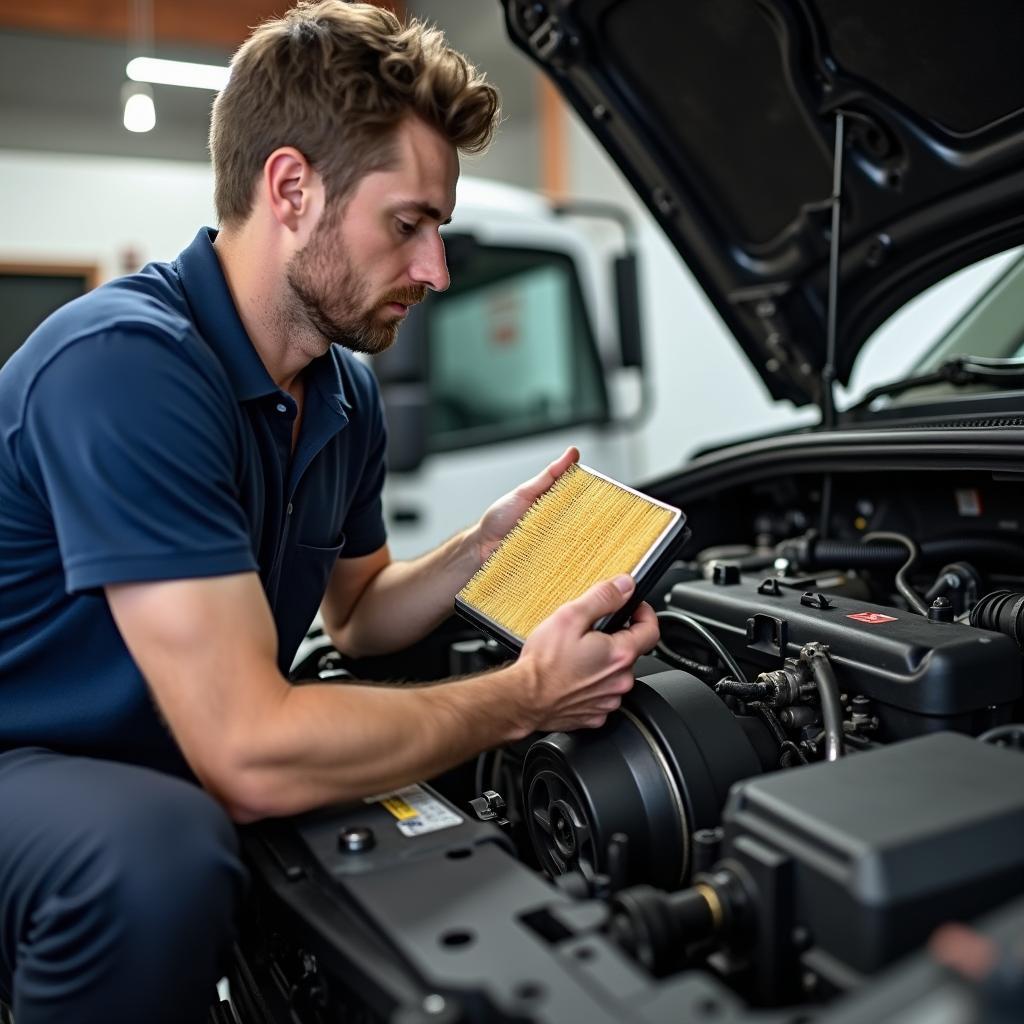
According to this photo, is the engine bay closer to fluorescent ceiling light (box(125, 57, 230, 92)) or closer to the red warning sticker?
the red warning sticker

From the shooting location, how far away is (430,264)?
1.29m

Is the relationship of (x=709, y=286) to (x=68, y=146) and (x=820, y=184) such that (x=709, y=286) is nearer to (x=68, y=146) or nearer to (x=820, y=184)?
(x=820, y=184)

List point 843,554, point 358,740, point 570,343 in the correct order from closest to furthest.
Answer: point 358,740, point 843,554, point 570,343

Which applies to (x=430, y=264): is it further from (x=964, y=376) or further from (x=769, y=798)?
(x=964, y=376)

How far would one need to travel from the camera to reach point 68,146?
6422mm

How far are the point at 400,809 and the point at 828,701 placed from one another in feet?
1.41

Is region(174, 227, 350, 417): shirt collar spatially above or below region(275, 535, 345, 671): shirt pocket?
above

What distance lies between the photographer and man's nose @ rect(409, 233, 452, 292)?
128cm

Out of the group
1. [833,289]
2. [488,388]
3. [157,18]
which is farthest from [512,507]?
[157,18]

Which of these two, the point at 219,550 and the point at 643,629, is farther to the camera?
the point at 643,629

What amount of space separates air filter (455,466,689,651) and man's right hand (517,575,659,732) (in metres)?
0.02

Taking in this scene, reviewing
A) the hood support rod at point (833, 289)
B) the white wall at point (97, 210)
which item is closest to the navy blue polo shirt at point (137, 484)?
the hood support rod at point (833, 289)

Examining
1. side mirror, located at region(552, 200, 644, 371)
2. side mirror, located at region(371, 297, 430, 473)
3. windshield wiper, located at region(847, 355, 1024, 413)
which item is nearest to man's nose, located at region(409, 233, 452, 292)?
windshield wiper, located at region(847, 355, 1024, 413)

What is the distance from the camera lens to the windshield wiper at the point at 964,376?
1.68 metres
